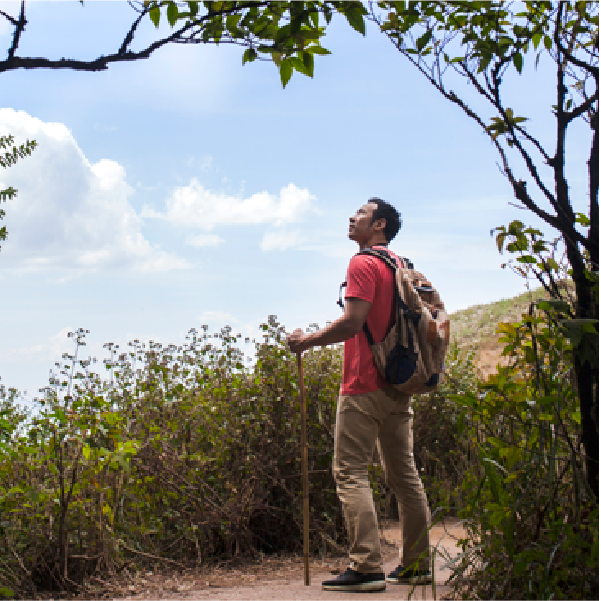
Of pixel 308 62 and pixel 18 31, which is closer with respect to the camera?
pixel 308 62

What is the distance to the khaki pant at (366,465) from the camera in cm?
430

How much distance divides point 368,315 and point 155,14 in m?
2.18

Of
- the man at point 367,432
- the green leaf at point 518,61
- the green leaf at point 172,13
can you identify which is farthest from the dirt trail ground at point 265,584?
the green leaf at point 172,13

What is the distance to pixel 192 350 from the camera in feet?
22.0

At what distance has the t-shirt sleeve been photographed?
4.30 metres

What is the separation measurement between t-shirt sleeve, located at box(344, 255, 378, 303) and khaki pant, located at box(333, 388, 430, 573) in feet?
2.05

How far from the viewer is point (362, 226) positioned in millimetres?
4801

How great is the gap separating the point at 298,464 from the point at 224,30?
329 centimetres

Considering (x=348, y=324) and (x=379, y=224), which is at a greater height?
(x=379, y=224)

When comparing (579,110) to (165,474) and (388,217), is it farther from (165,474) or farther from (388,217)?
(165,474)

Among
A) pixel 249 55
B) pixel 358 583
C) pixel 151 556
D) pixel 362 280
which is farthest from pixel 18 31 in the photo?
pixel 358 583

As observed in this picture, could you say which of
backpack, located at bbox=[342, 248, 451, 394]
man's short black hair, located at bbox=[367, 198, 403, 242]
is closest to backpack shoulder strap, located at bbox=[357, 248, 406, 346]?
backpack, located at bbox=[342, 248, 451, 394]

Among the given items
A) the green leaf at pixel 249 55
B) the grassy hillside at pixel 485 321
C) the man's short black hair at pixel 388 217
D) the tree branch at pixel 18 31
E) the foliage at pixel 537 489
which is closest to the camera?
the foliage at pixel 537 489

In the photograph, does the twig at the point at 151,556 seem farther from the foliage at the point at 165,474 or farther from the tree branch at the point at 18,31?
the tree branch at the point at 18,31
